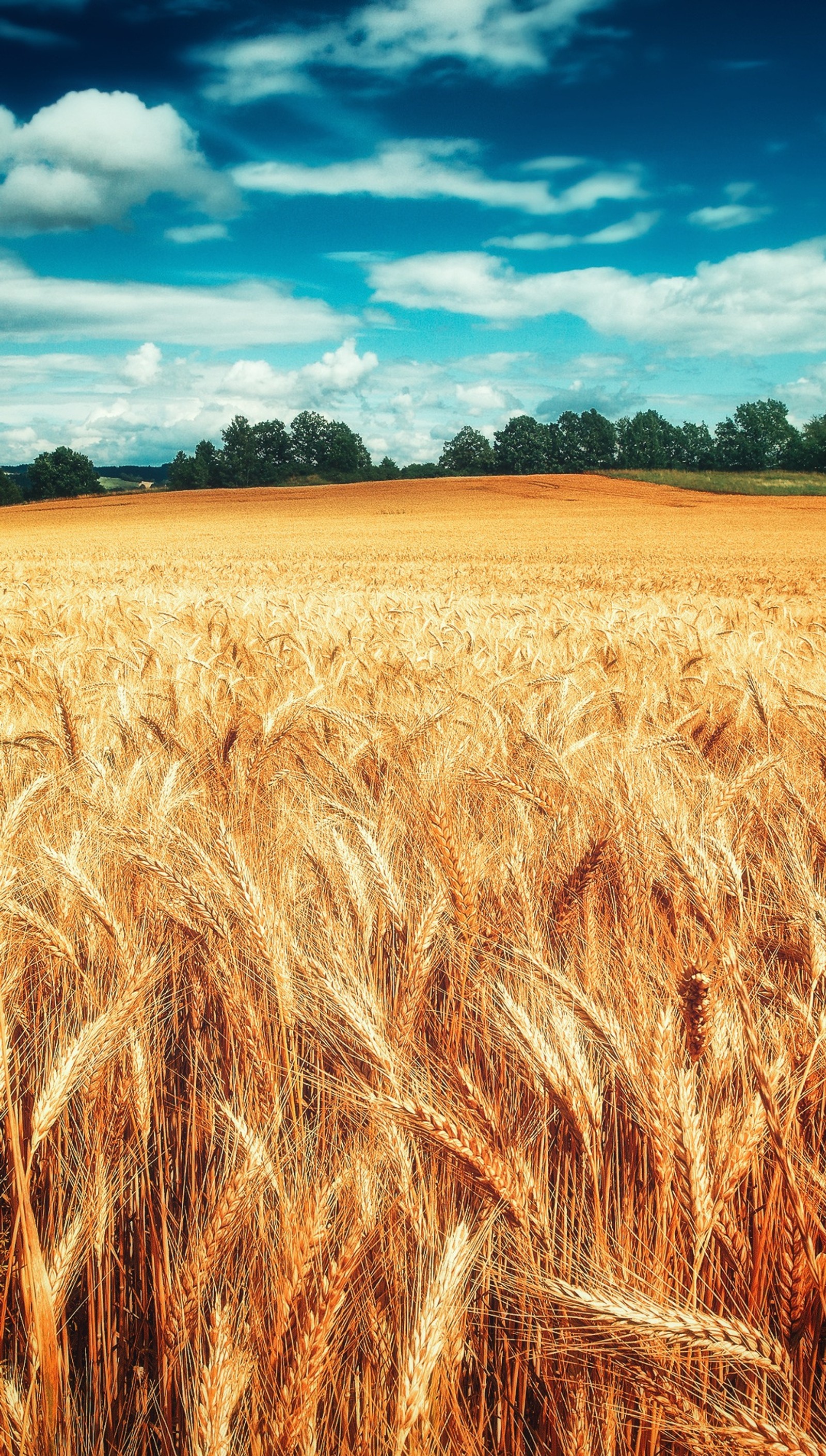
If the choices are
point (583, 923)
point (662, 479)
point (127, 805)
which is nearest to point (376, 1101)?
point (583, 923)

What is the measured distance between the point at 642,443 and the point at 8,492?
74559 mm

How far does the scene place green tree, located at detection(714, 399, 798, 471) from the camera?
306 ft

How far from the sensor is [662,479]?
69.9 m

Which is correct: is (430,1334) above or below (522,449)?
below

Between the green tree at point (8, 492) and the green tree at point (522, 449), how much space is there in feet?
180

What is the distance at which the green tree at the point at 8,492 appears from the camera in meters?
85.4

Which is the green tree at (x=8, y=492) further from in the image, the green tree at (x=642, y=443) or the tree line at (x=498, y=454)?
the green tree at (x=642, y=443)

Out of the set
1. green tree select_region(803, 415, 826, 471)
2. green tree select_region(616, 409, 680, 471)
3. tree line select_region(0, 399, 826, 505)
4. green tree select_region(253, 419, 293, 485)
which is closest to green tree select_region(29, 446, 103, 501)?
tree line select_region(0, 399, 826, 505)

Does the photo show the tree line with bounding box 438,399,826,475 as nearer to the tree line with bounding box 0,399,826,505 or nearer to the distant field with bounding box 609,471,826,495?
the tree line with bounding box 0,399,826,505

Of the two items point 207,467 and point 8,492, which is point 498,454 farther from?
point 8,492

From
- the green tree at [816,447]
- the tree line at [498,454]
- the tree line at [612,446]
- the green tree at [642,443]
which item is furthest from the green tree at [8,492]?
the green tree at [816,447]

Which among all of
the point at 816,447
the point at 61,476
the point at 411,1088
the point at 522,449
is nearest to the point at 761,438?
the point at 816,447

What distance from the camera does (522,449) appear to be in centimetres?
10019

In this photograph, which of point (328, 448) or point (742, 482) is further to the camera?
point (328, 448)
